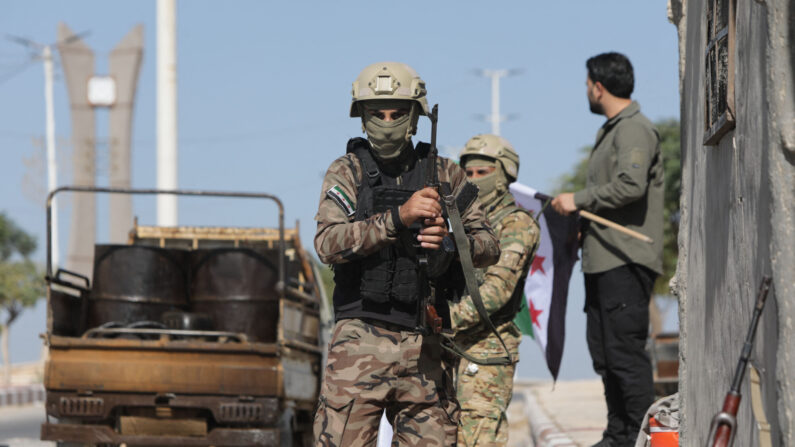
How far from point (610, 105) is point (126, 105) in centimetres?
5574

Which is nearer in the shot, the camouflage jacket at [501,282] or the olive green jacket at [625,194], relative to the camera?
the camouflage jacket at [501,282]

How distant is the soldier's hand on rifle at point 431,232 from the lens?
444 cm

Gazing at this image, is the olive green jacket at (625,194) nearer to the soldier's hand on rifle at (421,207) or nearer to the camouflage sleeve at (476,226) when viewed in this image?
the camouflage sleeve at (476,226)

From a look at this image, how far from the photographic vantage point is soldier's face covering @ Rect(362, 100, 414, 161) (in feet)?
15.5

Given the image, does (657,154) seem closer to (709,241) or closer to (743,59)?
(709,241)

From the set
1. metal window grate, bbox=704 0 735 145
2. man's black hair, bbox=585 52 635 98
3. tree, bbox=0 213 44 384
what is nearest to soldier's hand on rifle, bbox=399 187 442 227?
metal window grate, bbox=704 0 735 145

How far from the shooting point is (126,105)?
2402 inches

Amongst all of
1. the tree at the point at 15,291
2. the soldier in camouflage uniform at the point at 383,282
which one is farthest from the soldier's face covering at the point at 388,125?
the tree at the point at 15,291

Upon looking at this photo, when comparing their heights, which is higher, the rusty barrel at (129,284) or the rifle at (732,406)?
the rifle at (732,406)

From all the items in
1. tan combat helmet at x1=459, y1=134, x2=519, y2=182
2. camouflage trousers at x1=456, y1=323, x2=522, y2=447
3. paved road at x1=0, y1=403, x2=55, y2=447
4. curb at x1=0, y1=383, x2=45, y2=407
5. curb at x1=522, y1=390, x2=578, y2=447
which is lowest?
curb at x1=0, y1=383, x2=45, y2=407

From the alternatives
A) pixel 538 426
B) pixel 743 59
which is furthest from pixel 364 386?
pixel 538 426

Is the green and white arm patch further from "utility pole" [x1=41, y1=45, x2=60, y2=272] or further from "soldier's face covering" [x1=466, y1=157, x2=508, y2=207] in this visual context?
"utility pole" [x1=41, y1=45, x2=60, y2=272]

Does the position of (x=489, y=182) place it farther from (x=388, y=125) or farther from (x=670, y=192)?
(x=670, y=192)

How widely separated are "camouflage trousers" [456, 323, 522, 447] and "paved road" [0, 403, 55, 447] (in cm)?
652
